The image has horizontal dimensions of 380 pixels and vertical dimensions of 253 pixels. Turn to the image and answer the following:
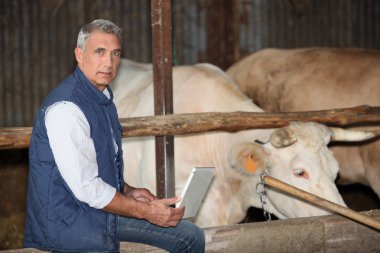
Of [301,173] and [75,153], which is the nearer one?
[75,153]

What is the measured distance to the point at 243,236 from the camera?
367 cm

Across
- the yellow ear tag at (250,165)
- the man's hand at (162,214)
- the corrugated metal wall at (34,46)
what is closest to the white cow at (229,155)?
the yellow ear tag at (250,165)

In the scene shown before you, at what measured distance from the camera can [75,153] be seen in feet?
8.44

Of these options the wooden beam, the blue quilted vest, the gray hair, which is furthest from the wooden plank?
the gray hair

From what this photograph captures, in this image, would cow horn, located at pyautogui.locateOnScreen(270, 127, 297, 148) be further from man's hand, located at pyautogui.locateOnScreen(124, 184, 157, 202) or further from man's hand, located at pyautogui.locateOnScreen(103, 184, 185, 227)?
man's hand, located at pyautogui.locateOnScreen(103, 184, 185, 227)

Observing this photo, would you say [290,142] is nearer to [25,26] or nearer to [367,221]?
[367,221]

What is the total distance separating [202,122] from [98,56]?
131 centimetres

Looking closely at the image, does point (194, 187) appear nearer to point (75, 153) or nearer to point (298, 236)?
point (75, 153)

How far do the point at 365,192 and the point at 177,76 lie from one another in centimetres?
353

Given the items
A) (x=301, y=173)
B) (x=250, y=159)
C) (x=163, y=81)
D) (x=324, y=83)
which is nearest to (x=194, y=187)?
(x=163, y=81)

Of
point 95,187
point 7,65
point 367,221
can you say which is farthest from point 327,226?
point 7,65

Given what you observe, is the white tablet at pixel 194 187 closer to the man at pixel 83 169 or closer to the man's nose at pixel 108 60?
the man at pixel 83 169

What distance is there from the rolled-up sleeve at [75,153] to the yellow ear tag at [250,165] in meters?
1.77

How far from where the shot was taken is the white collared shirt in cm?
257
